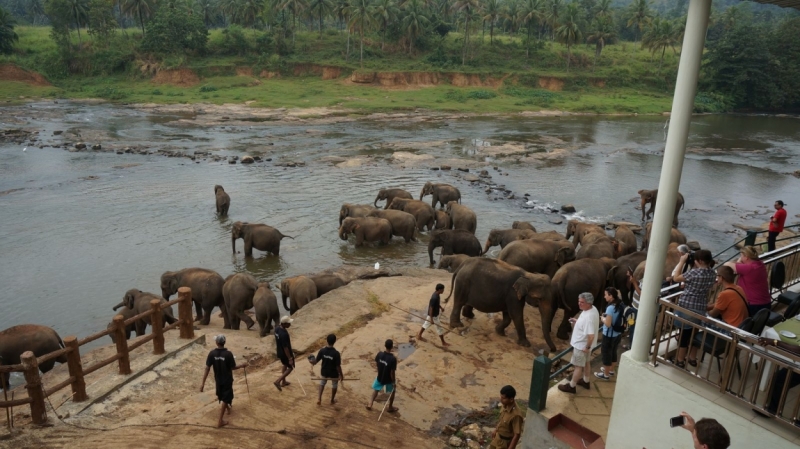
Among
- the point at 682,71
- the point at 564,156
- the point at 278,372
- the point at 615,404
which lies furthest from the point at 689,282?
the point at 564,156

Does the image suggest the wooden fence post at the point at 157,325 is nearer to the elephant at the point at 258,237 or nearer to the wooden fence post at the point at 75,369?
the wooden fence post at the point at 75,369

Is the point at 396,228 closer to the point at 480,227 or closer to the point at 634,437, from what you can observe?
the point at 480,227

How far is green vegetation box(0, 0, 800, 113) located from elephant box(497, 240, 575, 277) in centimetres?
3902

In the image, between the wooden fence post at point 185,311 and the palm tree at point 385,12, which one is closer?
the wooden fence post at point 185,311

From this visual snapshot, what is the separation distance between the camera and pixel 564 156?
33812 millimetres

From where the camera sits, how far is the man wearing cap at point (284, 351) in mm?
8219

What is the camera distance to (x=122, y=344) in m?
8.88

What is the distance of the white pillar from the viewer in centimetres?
499

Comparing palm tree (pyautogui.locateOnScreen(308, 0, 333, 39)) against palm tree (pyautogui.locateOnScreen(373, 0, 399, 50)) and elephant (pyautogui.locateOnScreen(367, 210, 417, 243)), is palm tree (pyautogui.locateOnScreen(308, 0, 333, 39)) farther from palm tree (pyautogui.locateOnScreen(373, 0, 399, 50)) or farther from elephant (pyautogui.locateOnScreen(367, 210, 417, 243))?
elephant (pyautogui.locateOnScreen(367, 210, 417, 243))

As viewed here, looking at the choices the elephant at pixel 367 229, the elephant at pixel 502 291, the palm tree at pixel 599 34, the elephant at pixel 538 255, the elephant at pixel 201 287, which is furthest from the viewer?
the palm tree at pixel 599 34

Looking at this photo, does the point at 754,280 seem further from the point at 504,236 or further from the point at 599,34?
the point at 599,34

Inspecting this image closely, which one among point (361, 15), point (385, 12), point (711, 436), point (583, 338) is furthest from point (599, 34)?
point (711, 436)

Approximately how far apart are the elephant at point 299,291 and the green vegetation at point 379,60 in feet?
128

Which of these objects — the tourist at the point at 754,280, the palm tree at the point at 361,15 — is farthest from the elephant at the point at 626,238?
the palm tree at the point at 361,15
